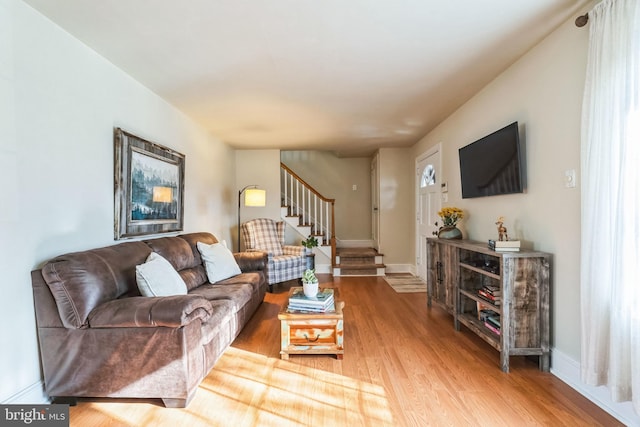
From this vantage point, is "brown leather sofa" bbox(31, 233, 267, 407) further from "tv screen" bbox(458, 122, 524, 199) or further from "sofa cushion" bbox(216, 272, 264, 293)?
"tv screen" bbox(458, 122, 524, 199)

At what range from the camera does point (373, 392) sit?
6.47ft

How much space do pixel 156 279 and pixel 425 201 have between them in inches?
165

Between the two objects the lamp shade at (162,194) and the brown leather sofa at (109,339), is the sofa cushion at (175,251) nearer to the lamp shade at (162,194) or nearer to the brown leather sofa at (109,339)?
the lamp shade at (162,194)

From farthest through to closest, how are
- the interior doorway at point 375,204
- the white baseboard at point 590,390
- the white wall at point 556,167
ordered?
1. the interior doorway at point 375,204
2. the white wall at point 556,167
3. the white baseboard at point 590,390

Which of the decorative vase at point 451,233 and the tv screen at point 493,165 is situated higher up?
the tv screen at point 493,165

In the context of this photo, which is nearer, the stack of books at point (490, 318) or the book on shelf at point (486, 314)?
the stack of books at point (490, 318)

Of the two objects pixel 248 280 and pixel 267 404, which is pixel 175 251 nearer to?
pixel 248 280

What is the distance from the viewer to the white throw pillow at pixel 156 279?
2.15 metres

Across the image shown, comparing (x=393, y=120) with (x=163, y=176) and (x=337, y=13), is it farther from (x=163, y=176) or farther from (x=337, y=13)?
(x=163, y=176)

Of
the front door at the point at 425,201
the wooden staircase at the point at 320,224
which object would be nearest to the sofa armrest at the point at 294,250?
the wooden staircase at the point at 320,224

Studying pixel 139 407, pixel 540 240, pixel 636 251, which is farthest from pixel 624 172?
pixel 139 407

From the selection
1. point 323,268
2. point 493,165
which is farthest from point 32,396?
point 323,268

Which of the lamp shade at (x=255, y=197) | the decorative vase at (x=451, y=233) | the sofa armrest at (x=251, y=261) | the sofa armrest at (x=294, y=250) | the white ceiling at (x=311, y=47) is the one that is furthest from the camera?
the lamp shade at (x=255, y=197)

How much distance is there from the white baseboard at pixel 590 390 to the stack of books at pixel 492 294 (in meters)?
0.47
